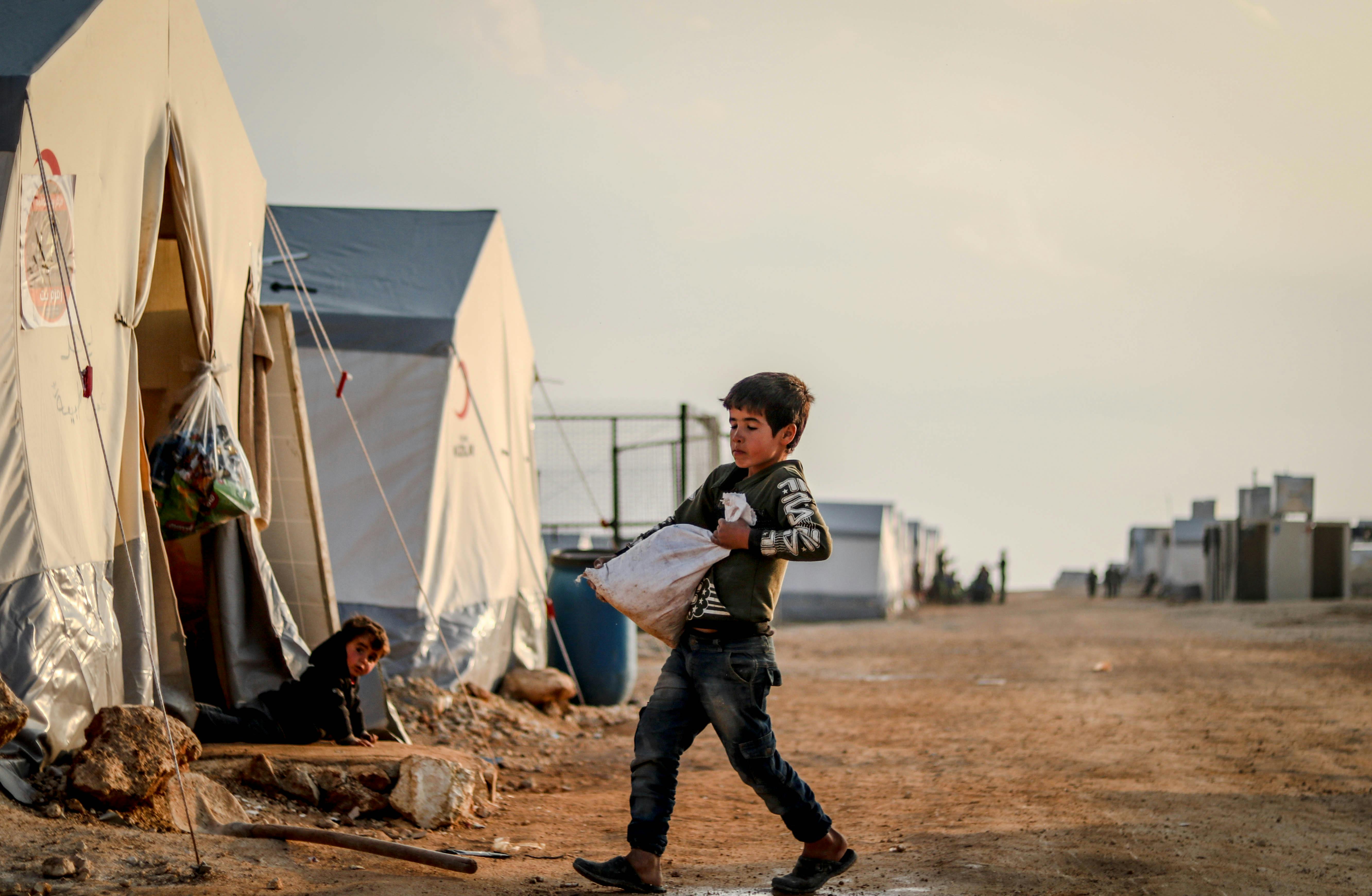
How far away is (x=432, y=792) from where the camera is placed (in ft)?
14.8

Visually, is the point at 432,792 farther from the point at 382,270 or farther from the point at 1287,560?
the point at 1287,560

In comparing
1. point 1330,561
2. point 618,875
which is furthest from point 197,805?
point 1330,561

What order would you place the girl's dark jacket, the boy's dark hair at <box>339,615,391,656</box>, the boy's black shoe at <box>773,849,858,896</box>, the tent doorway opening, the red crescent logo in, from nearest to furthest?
the boy's black shoe at <box>773,849,858,896</box> < the girl's dark jacket < the boy's dark hair at <box>339,615,391,656</box> < the tent doorway opening < the red crescent logo

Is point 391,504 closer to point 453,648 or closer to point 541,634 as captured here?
point 453,648

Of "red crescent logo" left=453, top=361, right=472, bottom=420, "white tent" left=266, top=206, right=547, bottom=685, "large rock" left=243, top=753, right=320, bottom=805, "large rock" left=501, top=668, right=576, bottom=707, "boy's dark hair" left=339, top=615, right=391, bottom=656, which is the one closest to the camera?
"large rock" left=243, top=753, right=320, bottom=805

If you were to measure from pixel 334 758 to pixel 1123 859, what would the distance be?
9.73ft

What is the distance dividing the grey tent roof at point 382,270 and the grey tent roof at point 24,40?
3.78m

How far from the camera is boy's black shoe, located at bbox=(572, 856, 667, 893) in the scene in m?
3.16

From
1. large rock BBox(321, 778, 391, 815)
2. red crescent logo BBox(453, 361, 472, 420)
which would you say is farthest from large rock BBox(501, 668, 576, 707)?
large rock BBox(321, 778, 391, 815)

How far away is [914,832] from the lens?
4379 millimetres

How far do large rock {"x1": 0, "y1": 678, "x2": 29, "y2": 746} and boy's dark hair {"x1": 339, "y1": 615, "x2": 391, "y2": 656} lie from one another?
196cm

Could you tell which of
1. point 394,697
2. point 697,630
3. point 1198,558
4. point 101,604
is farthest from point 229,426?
point 1198,558

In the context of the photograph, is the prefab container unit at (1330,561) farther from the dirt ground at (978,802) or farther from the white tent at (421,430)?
the white tent at (421,430)

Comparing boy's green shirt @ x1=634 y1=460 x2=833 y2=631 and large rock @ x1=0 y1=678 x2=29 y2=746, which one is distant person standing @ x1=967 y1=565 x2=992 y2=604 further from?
large rock @ x1=0 y1=678 x2=29 y2=746
